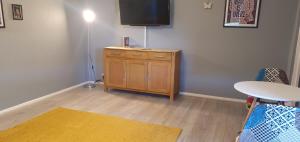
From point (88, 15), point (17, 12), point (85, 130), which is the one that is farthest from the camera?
point (88, 15)

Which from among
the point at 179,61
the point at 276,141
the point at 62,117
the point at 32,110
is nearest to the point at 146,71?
the point at 179,61

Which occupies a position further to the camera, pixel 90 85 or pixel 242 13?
pixel 90 85

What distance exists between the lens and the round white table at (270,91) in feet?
6.93

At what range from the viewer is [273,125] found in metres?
1.62

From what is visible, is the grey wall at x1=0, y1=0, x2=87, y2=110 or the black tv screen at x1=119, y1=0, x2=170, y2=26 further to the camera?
the black tv screen at x1=119, y1=0, x2=170, y2=26

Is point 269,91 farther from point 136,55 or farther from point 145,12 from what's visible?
point 145,12

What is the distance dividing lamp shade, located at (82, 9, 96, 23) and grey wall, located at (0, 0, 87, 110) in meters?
0.14

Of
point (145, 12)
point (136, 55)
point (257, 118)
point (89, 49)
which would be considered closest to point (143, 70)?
point (136, 55)

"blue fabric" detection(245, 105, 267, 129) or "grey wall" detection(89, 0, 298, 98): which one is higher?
"grey wall" detection(89, 0, 298, 98)

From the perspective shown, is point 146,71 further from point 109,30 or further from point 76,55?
point 76,55

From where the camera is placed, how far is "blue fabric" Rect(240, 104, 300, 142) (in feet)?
5.18

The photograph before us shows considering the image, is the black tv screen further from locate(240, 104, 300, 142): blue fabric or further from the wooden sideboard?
locate(240, 104, 300, 142): blue fabric

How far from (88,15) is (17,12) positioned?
130 centimetres

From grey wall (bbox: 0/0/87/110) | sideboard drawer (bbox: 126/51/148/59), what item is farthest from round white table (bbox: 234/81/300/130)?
grey wall (bbox: 0/0/87/110)
